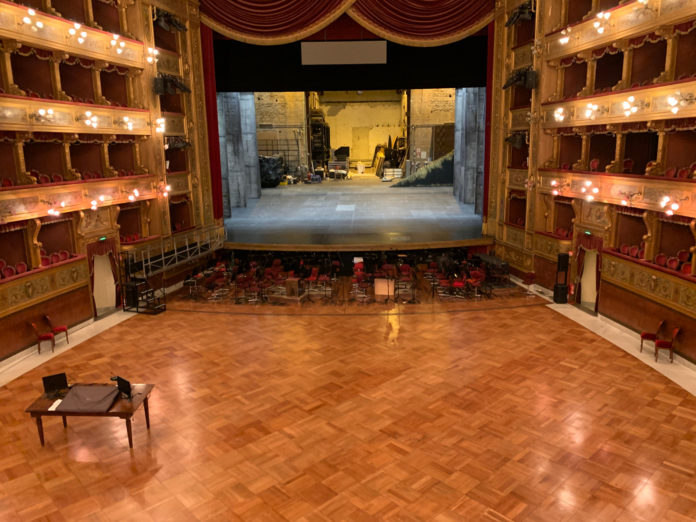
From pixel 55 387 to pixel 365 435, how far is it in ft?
11.9

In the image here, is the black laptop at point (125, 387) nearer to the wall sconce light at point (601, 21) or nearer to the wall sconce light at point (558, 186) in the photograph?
the wall sconce light at point (558, 186)

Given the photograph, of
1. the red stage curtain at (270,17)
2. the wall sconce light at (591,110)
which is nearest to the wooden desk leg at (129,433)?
the wall sconce light at (591,110)

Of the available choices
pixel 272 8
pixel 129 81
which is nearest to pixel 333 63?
pixel 272 8

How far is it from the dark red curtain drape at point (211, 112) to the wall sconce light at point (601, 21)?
8.70 metres

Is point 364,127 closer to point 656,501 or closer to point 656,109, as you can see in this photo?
point 656,109

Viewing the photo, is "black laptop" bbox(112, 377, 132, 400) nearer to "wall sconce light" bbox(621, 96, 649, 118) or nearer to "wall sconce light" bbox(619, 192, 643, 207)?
"wall sconce light" bbox(619, 192, 643, 207)

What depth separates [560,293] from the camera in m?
10.8

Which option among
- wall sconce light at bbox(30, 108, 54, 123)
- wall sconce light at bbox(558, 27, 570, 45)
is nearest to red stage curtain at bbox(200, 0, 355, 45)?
wall sconce light at bbox(558, 27, 570, 45)

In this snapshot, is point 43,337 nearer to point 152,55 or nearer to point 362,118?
point 152,55

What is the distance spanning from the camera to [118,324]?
404 inches

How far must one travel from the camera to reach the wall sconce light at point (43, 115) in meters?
9.03

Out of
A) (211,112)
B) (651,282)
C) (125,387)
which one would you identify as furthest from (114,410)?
(211,112)

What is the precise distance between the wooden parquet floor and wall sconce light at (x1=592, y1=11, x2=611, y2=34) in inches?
210

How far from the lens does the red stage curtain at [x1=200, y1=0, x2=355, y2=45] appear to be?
1249cm
